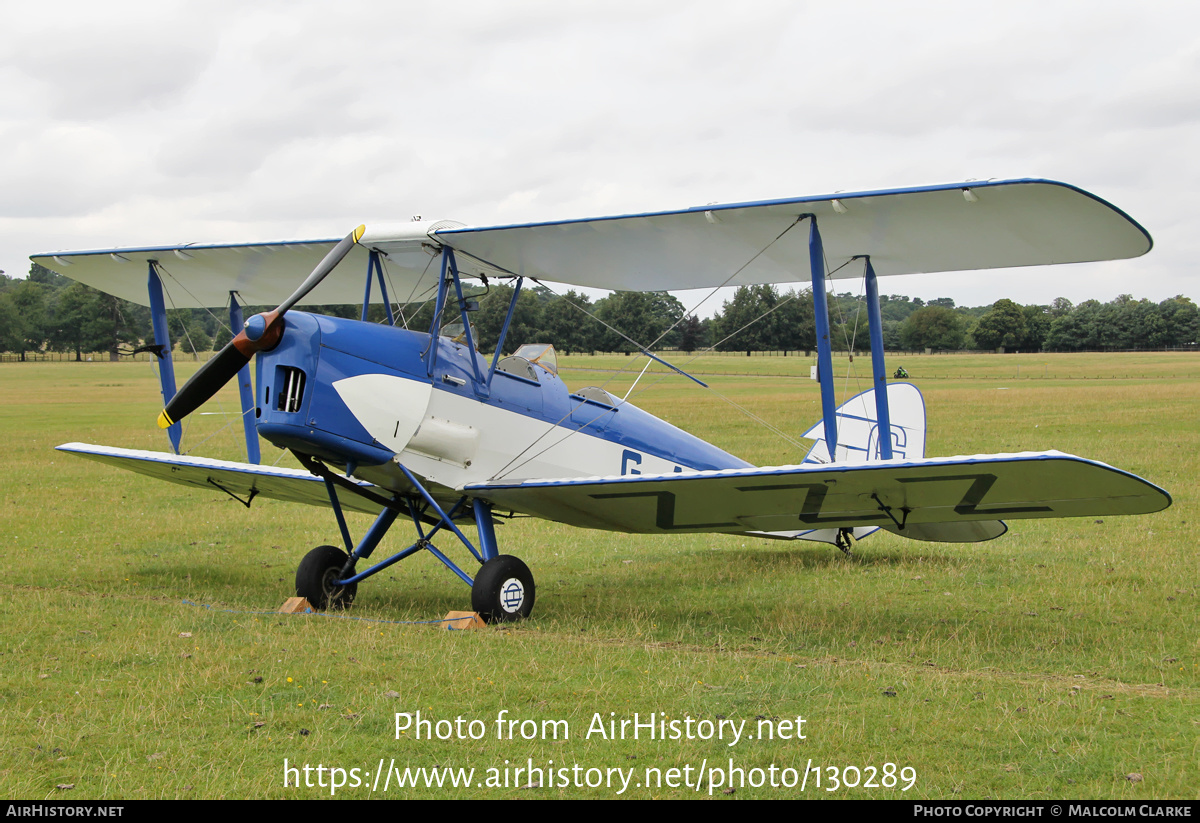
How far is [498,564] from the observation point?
7.04 m

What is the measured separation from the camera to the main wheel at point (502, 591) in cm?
688

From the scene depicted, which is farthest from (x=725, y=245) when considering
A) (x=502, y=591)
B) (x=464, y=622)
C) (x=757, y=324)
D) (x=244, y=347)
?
(x=757, y=324)

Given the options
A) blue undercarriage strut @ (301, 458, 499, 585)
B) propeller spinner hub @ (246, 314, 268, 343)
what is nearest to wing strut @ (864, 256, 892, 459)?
blue undercarriage strut @ (301, 458, 499, 585)

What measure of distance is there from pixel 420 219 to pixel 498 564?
2.78 m

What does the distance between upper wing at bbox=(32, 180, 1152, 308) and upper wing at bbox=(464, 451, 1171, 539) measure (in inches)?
72.4

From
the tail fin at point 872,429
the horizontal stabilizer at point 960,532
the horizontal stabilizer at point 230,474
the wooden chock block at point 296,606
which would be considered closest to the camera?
the wooden chock block at point 296,606

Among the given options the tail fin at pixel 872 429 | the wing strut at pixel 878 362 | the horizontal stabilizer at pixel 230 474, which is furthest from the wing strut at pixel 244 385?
the wing strut at pixel 878 362

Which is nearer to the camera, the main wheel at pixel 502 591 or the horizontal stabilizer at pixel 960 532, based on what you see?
the main wheel at pixel 502 591

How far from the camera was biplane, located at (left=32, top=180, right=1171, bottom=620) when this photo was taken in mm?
6328

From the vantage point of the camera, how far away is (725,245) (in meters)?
7.85

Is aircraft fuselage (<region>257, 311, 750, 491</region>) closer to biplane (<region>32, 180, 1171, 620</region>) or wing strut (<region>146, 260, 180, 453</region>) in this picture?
biplane (<region>32, 180, 1171, 620</region>)

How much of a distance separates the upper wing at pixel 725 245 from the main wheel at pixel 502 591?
2.53m

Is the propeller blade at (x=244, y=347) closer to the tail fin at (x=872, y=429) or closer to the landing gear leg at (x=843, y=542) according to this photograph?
the tail fin at (x=872, y=429)
